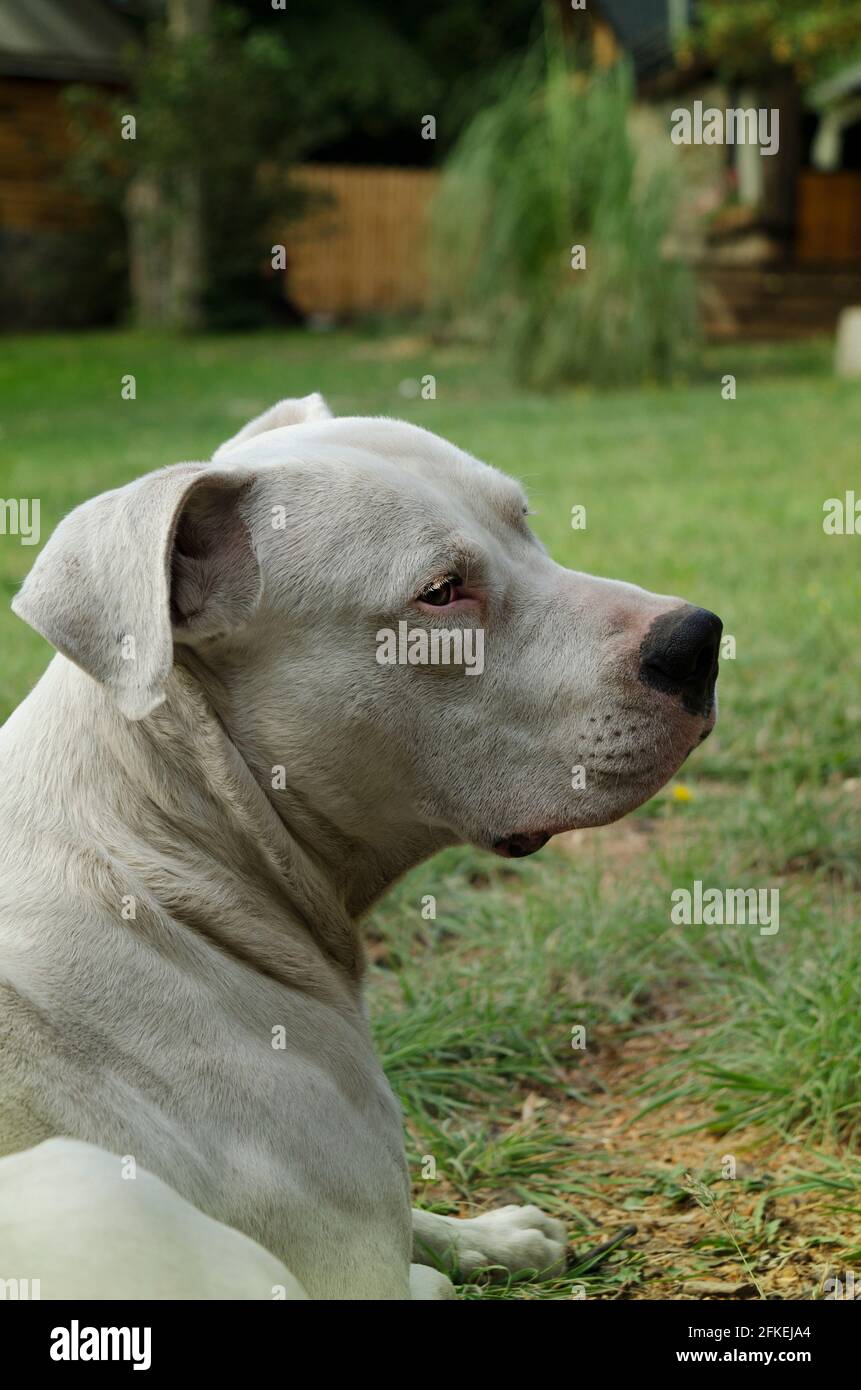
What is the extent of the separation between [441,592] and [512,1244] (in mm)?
1189

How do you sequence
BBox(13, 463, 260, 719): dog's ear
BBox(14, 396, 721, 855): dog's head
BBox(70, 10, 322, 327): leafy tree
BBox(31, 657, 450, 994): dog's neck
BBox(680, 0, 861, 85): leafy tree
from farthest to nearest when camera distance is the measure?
BBox(70, 10, 322, 327): leafy tree
BBox(680, 0, 861, 85): leafy tree
BBox(14, 396, 721, 855): dog's head
BBox(31, 657, 450, 994): dog's neck
BBox(13, 463, 260, 719): dog's ear

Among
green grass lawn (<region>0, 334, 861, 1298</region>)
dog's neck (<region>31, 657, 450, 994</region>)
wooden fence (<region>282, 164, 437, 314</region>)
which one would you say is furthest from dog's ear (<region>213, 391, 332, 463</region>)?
wooden fence (<region>282, 164, 437, 314</region>)

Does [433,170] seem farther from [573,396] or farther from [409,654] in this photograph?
[409,654]

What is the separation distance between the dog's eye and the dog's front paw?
1139 mm

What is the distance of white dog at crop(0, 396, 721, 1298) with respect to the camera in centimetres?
211

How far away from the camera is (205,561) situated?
2.50 metres

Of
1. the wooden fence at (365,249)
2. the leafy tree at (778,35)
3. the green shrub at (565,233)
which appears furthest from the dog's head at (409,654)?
the wooden fence at (365,249)

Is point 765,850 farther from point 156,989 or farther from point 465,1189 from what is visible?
point 156,989

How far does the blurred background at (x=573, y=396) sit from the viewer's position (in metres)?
3.22

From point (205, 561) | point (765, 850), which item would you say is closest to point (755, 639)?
point (765, 850)

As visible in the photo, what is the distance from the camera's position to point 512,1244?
277cm

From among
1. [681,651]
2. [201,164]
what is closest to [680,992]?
[681,651]

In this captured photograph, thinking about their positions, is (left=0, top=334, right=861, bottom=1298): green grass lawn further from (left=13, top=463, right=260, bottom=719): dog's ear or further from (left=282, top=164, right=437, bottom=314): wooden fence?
(left=282, top=164, right=437, bottom=314): wooden fence
